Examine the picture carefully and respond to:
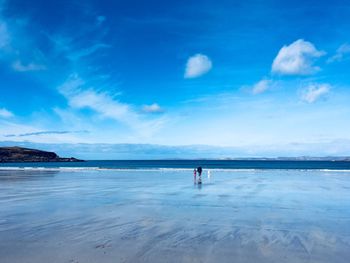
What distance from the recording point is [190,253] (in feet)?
28.0

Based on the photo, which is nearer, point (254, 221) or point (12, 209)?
point (254, 221)

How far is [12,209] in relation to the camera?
52.3 feet

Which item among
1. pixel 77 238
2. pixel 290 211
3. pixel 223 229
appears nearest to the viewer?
pixel 77 238

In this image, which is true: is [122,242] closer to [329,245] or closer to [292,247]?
[292,247]

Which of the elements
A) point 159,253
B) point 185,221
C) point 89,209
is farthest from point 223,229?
point 89,209

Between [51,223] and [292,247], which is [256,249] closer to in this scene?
[292,247]

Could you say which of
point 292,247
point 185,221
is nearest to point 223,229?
point 185,221

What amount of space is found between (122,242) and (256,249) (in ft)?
12.4

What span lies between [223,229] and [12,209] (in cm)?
1052

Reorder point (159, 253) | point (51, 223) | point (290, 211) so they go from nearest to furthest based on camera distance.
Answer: point (159, 253) < point (51, 223) < point (290, 211)

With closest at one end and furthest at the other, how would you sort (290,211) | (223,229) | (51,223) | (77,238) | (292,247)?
(292,247), (77,238), (223,229), (51,223), (290,211)

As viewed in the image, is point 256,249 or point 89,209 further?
point 89,209

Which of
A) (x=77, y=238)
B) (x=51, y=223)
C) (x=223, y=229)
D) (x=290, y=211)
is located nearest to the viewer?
(x=77, y=238)

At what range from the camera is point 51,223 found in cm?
1252
